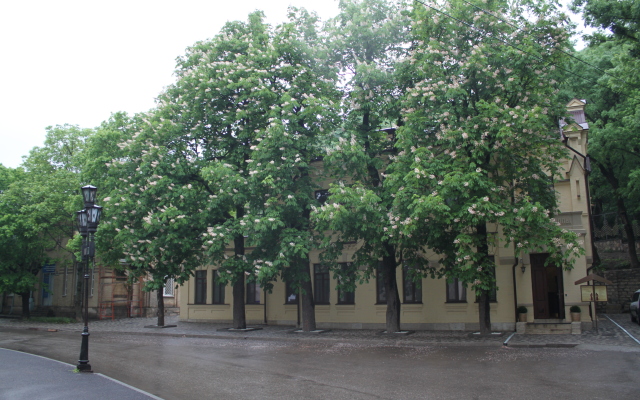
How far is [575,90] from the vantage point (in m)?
36.7

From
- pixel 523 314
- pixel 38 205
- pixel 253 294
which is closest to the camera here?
pixel 523 314

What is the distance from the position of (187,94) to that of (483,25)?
12.4 meters

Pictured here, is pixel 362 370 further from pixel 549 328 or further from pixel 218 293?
pixel 218 293

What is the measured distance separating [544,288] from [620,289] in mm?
13799

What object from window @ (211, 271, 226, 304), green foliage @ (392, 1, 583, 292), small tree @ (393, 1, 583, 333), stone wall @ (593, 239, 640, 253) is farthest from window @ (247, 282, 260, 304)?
stone wall @ (593, 239, 640, 253)

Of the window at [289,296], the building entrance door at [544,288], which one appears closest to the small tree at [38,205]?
the window at [289,296]

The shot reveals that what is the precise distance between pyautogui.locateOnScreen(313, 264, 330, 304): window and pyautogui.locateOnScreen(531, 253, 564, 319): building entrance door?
985 centimetres

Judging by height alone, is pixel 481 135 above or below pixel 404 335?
above

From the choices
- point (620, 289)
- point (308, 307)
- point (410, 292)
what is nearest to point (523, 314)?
point (410, 292)

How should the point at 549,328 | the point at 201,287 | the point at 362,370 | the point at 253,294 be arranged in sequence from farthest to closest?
the point at 201,287
the point at 253,294
the point at 549,328
the point at 362,370

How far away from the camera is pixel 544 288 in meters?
22.9

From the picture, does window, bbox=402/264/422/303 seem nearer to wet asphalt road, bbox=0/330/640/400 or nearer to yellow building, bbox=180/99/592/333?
Result: yellow building, bbox=180/99/592/333

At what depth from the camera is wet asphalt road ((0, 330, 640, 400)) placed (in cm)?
1000

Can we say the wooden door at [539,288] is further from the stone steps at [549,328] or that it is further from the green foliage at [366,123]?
the green foliage at [366,123]
